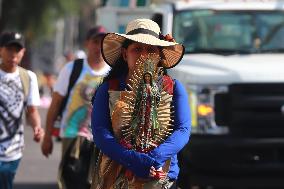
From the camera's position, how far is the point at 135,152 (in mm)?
4535

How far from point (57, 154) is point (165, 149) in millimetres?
10207

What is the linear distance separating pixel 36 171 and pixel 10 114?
559cm

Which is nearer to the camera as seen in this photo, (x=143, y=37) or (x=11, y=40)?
(x=143, y=37)

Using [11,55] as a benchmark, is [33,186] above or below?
below

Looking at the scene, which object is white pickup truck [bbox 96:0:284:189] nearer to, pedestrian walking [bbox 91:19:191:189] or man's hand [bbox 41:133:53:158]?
man's hand [bbox 41:133:53:158]

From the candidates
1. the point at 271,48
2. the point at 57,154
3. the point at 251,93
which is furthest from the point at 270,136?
the point at 57,154

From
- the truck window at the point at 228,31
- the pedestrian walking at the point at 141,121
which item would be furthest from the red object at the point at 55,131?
the pedestrian walking at the point at 141,121

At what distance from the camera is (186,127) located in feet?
15.6

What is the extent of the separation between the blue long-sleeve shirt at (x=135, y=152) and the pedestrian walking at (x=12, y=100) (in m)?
2.25

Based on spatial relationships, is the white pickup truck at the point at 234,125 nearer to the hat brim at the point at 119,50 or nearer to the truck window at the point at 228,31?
the truck window at the point at 228,31

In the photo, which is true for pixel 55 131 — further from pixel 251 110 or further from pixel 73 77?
pixel 251 110

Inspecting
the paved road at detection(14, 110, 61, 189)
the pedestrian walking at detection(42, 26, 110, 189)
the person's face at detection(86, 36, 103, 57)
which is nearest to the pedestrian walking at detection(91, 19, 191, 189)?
the pedestrian walking at detection(42, 26, 110, 189)

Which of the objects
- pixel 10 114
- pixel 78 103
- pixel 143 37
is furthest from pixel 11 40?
pixel 143 37

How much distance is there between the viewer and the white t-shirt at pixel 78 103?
7633 millimetres
